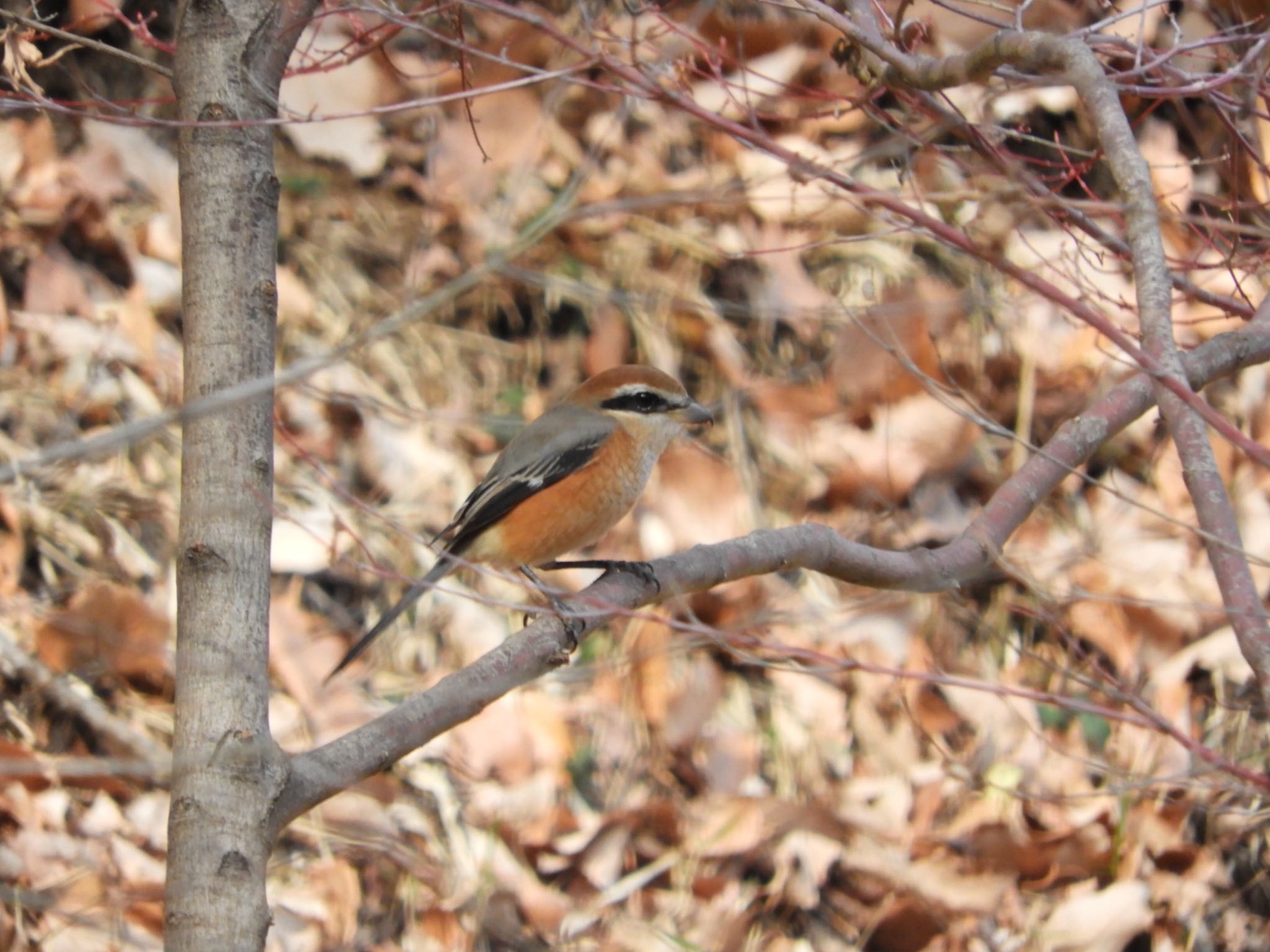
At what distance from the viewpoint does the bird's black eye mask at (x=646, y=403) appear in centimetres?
433

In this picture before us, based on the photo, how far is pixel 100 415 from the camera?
466 centimetres

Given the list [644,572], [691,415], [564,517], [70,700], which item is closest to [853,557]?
[644,572]

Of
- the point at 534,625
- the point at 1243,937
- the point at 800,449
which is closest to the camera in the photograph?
the point at 534,625

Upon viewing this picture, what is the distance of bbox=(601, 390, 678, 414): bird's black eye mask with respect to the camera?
4.33 meters

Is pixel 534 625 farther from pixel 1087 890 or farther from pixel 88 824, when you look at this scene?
pixel 1087 890

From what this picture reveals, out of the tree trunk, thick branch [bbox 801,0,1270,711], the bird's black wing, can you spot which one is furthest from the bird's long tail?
thick branch [bbox 801,0,1270,711]

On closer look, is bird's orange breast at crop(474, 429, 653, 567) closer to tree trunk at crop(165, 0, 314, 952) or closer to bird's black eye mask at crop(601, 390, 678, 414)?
bird's black eye mask at crop(601, 390, 678, 414)

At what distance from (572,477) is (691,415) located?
467 millimetres

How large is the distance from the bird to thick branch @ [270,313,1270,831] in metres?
0.71

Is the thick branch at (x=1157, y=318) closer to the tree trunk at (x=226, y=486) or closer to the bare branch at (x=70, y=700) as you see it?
the tree trunk at (x=226, y=486)

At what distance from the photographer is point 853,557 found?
297 cm

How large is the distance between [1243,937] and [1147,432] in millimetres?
2171

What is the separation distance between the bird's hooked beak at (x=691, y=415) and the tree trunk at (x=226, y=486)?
207cm

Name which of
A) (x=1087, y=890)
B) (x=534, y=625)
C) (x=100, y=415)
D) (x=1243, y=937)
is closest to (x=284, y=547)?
(x=100, y=415)
